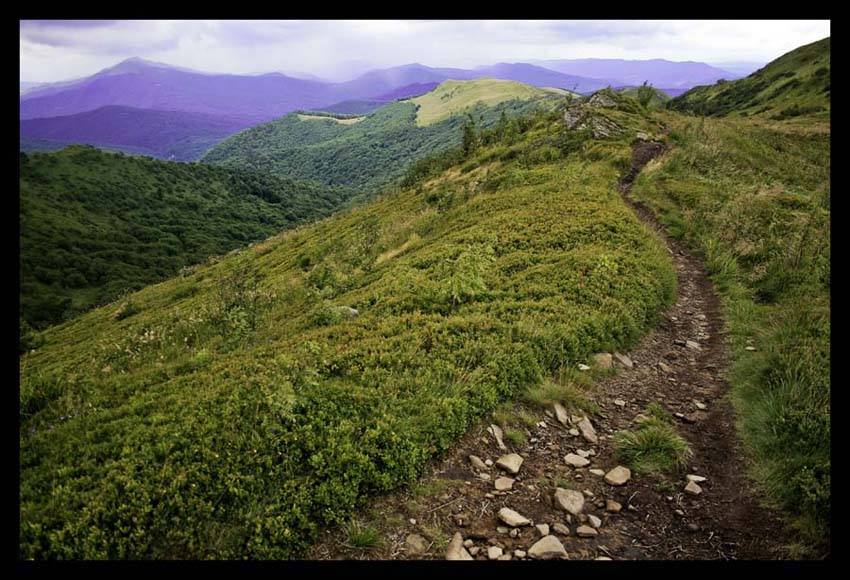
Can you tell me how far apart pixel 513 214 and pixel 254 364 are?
1091 cm

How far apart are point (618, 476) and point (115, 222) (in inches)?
7495

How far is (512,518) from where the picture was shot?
4762mm

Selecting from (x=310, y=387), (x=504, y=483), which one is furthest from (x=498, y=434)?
(x=310, y=387)

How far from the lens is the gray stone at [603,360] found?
26.2 ft

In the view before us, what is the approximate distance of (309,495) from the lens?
15.3 feet

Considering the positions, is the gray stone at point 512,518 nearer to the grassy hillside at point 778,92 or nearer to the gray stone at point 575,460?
the gray stone at point 575,460

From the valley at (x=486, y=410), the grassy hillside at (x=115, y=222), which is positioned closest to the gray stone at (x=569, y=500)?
the valley at (x=486, y=410)

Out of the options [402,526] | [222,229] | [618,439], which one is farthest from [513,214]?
[222,229]

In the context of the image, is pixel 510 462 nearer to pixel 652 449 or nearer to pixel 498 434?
pixel 498 434

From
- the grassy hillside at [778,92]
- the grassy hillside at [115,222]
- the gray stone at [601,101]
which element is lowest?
the grassy hillside at [115,222]

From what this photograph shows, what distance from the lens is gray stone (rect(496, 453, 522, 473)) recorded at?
554 centimetres

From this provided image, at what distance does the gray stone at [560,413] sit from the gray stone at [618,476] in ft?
3.34
